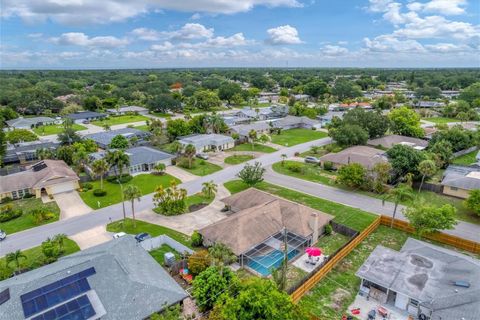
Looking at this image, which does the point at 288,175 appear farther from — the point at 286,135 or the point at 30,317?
the point at 30,317

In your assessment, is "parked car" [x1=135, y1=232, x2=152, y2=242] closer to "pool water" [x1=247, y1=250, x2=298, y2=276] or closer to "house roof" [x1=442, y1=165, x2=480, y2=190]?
"pool water" [x1=247, y1=250, x2=298, y2=276]

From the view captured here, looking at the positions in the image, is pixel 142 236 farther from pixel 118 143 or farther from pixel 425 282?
pixel 118 143

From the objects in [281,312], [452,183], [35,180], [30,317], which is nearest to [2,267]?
[30,317]

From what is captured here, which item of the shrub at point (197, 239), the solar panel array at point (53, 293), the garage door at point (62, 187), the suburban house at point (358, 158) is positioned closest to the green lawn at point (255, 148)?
the suburban house at point (358, 158)

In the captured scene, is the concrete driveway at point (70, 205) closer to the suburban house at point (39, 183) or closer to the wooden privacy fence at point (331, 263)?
the suburban house at point (39, 183)

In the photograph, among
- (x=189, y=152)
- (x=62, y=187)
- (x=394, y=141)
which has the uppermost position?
(x=189, y=152)

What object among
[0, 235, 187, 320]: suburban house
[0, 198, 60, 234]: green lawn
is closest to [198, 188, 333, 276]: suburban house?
[0, 235, 187, 320]: suburban house

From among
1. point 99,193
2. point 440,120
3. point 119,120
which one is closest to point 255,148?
point 99,193

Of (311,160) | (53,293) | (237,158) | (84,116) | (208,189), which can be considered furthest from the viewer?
(84,116)
